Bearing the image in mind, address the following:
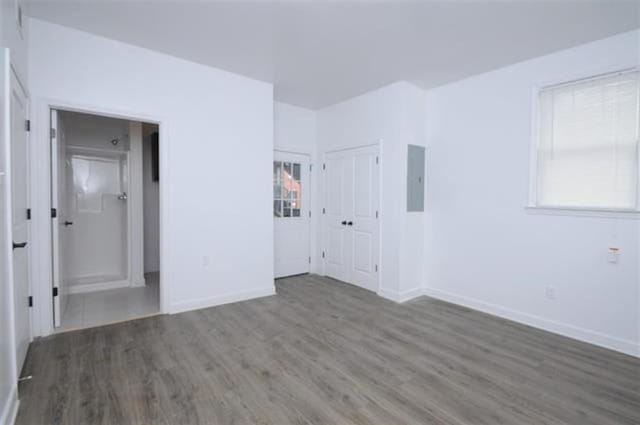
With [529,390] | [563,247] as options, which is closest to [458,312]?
[563,247]

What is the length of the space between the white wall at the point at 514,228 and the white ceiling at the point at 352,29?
28cm

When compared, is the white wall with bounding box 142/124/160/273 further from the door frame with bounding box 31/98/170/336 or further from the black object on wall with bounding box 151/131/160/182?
the door frame with bounding box 31/98/170/336

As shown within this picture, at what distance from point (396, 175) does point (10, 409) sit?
3923mm

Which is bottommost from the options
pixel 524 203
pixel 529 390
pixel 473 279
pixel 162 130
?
pixel 529 390

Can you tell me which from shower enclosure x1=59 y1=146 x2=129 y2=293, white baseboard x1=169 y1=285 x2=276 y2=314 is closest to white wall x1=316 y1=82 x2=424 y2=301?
white baseboard x1=169 y1=285 x2=276 y2=314

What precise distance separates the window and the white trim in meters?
2.41

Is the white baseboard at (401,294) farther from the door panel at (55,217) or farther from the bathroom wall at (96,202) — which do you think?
the bathroom wall at (96,202)

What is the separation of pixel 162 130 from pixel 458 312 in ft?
12.9

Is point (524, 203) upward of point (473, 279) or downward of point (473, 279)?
upward

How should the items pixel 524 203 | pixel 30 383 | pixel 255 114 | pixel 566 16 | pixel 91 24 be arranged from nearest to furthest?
pixel 30 383, pixel 566 16, pixel 91 24, pixel 524 203, pixel 255 114

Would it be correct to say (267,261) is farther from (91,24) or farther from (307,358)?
(91,24)

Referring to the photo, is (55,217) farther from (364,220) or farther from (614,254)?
(614,254)

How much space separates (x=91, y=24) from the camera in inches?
112

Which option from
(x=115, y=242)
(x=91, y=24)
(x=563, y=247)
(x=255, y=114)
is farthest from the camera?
(x=115, y=242)
